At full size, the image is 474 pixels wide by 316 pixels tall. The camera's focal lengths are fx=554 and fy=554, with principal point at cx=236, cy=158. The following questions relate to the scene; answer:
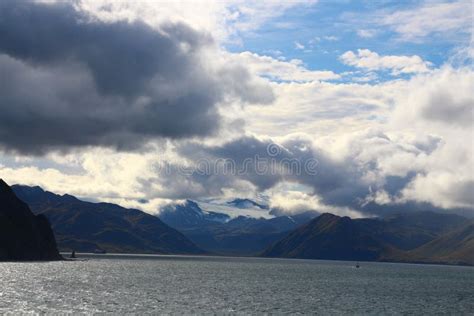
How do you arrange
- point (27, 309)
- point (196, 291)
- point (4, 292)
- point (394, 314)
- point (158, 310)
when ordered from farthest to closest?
A: point (196, 291) → point (4, 292) → point (394, 314) → point (158, 310) → point (27, 309)

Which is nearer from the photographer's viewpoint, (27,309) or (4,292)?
(27,309)

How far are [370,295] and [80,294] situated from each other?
333 ft

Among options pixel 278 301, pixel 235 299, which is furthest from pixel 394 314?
pixel 235 299

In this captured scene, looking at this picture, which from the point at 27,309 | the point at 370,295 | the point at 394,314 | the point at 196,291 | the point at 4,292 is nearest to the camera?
the point at 27,309

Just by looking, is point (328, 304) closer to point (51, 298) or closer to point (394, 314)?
point (394, 314)

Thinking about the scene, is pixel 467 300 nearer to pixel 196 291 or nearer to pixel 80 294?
pixel 196 291

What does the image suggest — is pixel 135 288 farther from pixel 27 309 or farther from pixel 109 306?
pixel 27 309

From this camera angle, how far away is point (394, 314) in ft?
468

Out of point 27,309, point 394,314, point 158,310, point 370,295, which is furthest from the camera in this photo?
point 370,295

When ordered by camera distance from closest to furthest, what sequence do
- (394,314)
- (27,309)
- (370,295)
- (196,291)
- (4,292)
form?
(27,309) < (394,314) < (4,292) < (196,291) < (370,295)

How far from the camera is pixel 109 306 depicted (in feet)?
439

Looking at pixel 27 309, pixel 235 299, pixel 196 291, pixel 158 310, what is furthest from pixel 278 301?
pixel 27 309

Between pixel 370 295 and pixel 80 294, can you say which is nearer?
pixel 80 294

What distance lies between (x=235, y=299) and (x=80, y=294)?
45.4m
